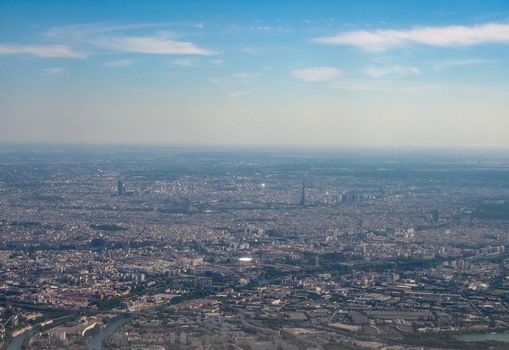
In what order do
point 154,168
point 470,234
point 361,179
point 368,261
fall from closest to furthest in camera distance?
point 368,261
point 470,234
point 361,179
point 154,168

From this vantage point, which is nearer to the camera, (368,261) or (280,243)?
(368,261)

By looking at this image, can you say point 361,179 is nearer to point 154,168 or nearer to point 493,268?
point 154,168

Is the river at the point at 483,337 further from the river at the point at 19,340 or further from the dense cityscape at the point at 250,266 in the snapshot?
the river at the point at 19,340

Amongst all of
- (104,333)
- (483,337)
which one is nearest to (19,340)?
(104,333)

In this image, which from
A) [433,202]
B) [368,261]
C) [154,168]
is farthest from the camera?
[154,168]

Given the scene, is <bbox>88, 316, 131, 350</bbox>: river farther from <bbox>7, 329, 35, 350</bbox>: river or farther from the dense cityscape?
<bbox>7, 329, 35, 350</bbox>: river

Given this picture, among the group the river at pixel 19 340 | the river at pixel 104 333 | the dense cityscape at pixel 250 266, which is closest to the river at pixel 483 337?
the dense cityscape at pixel 250 266

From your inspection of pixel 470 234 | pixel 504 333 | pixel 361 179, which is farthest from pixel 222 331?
pixel 361 179

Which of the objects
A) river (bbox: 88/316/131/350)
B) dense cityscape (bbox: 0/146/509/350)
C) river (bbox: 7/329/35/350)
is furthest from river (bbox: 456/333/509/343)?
river (bbox: 7/329/35/350)
